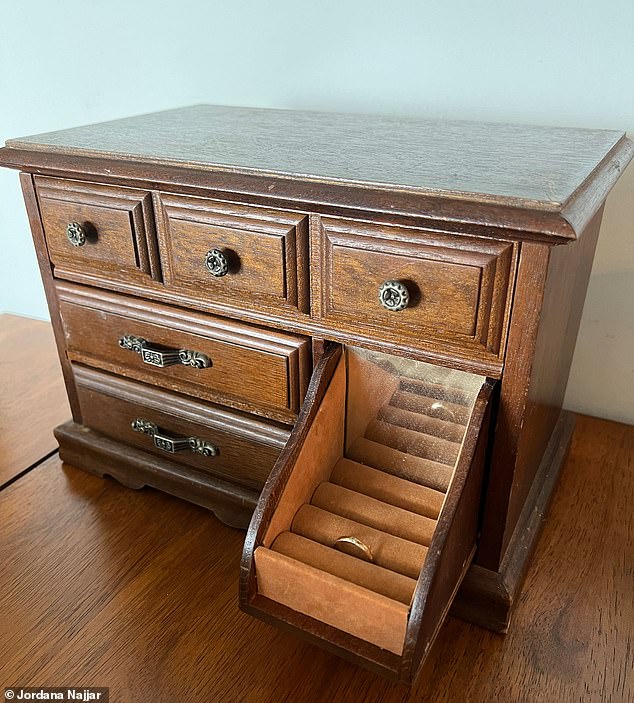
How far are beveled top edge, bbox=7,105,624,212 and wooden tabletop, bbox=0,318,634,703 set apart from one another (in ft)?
1.57

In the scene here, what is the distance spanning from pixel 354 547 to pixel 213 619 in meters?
0.21

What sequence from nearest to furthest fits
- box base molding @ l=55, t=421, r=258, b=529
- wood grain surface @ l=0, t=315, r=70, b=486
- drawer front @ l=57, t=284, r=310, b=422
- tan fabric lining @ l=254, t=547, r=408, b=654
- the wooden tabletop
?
A: tan fabric lining @ l=254, t=547, r=408, b=654, the wooden tabletop, drawer front @ l=57, t=284, r=310, b=422, box base molding @ l=55, t=421, r=258, b=529, wood grain surface @ l=0, t=315, r=70, b=486

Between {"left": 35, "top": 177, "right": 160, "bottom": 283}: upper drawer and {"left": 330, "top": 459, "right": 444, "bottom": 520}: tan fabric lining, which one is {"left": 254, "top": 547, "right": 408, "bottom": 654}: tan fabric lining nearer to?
{"left": 330, "top": 459, "right": 444, "bottom": 520}: tan fabric lining

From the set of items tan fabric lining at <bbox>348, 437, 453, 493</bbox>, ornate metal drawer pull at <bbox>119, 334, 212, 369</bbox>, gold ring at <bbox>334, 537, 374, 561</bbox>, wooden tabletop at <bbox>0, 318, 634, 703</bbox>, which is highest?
ornate metal drawer pull at <bbox>119, 334, 212, 369</bbox>

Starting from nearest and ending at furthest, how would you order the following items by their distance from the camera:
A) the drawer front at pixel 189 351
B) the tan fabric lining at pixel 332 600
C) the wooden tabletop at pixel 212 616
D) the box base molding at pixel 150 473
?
the tan fabric lining at pixel 332 600, the wooden tabletop at pixel 212 616, the drawer front at pixel 189 351, the box base molding at pixel 150 473

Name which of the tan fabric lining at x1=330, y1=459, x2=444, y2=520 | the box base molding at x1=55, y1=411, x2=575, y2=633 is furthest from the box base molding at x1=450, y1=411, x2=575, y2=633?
the tan fabric lining at x1=330, y1=459, x2=444, y2=520

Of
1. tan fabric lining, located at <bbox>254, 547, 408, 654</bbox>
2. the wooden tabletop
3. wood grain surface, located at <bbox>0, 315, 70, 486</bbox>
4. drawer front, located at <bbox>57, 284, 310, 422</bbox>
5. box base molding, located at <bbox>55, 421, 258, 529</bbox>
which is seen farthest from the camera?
wood grain surface, located at <bbox>0, 315, 70, 486</bbox>

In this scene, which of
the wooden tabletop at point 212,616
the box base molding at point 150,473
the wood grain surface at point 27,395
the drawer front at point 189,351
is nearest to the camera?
the wooden tabletop at point 212,616

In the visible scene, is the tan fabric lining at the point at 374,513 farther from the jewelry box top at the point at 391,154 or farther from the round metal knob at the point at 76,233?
the round metal knob at the point at 76,233

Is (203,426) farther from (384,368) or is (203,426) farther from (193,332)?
(384,368)

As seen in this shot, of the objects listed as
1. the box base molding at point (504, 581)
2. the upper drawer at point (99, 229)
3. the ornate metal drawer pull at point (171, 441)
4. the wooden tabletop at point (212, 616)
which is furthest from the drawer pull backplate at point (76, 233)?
the box base molding at point (504, 581)

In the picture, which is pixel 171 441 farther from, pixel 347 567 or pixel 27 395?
pixel 27 395

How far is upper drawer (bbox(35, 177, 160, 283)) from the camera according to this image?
0.83 metres

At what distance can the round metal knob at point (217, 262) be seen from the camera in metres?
0.78
